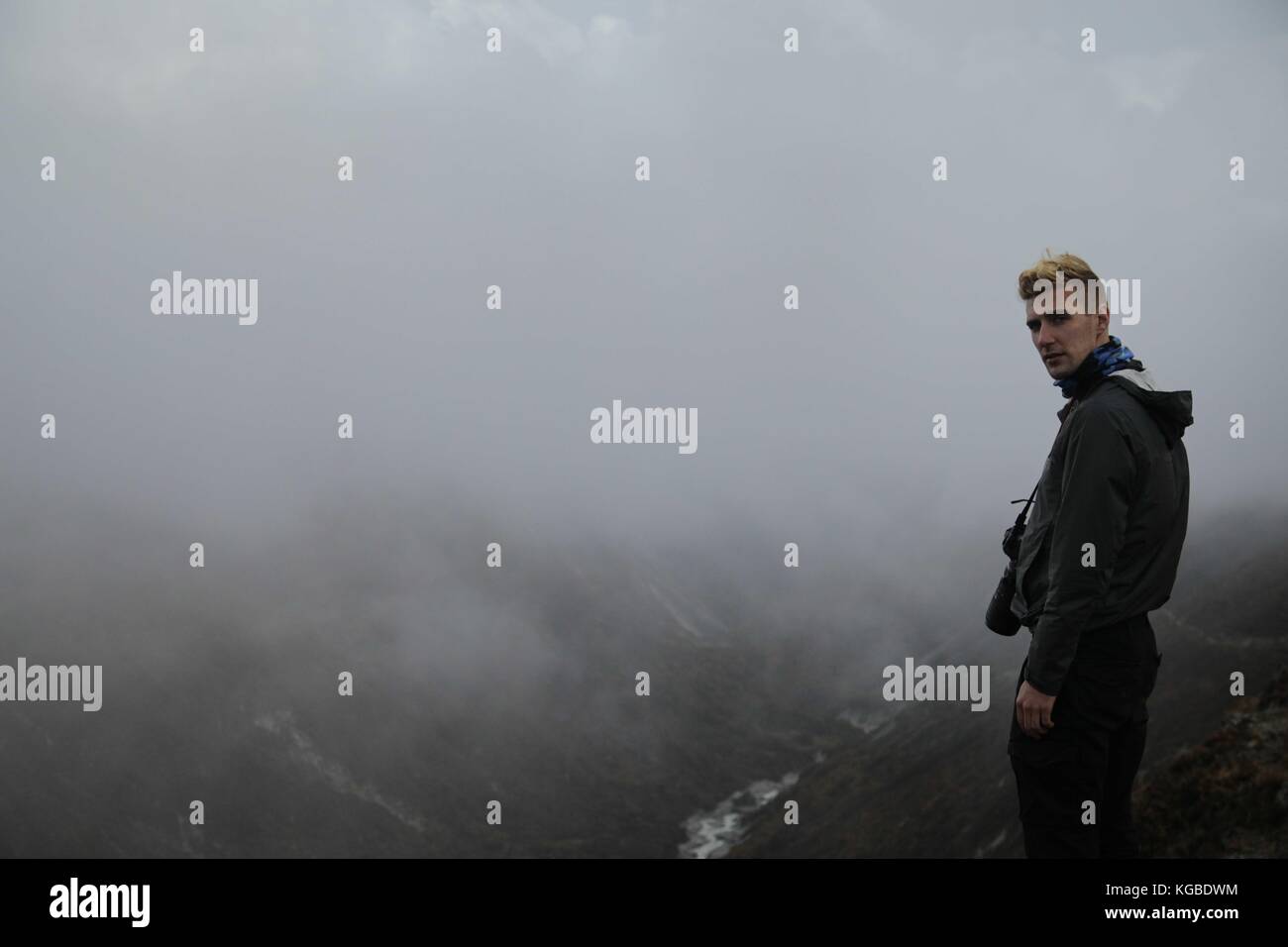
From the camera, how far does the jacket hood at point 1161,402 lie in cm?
735

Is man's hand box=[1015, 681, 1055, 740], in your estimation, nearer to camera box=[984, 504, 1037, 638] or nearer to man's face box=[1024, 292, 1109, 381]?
camera box=[984, 504, 1037, 638]

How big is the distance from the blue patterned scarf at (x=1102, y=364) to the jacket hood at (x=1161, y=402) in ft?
0.42

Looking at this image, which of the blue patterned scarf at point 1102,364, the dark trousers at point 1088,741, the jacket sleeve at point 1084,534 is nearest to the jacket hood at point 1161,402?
the blue patterned scarf at point 1102,364

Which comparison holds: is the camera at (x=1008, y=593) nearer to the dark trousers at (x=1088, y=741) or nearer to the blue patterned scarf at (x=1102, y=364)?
the dark trousers at (x=1088, y=741)

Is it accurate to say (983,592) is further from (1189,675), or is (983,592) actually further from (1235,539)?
(1189,675)

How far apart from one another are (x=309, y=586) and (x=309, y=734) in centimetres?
3429

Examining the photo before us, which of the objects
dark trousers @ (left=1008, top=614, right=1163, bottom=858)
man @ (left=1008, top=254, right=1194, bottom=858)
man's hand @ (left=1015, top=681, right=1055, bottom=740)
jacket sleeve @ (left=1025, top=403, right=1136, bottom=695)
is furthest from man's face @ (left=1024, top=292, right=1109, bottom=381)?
man's hand @ (left=1015, top=681, right=1055, bottom=740)

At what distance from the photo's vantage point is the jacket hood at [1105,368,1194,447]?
24.1 ft

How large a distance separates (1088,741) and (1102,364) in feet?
9.51

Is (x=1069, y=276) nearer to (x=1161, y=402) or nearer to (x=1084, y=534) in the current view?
(x=1161, y=402)

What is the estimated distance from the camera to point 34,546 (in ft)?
458

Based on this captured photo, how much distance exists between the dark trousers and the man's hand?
0.37ft

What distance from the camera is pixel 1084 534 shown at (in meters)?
7.14

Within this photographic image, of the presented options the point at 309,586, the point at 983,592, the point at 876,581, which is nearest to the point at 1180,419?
the point at 309,586
